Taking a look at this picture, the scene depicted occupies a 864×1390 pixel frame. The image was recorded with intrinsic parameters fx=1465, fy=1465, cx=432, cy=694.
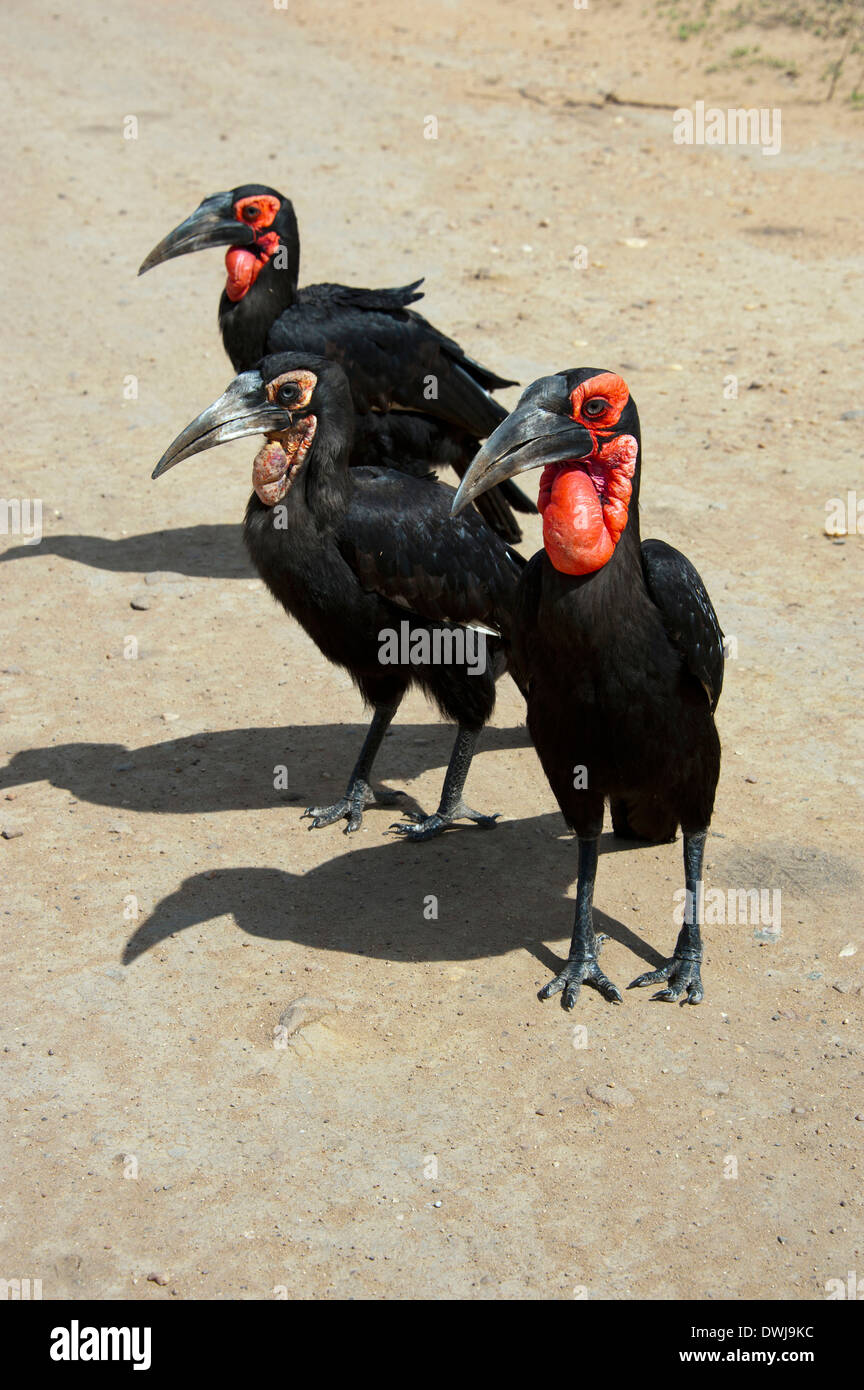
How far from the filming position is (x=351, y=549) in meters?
5.48

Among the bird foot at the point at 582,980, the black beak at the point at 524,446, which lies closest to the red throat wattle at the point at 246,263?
the black beak at the point at 524,446

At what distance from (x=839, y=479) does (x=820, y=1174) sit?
201 inches

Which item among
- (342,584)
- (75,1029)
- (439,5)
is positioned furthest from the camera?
(439,5)

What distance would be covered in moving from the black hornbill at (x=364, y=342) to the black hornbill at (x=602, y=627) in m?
2.67

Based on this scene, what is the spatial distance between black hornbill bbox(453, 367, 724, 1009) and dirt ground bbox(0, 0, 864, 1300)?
0.63 m

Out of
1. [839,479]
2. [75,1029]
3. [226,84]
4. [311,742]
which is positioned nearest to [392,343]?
[311,742]

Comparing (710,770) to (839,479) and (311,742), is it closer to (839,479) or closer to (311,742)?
(311,742)

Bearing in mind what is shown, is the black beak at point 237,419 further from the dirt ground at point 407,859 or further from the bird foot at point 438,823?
the bird foot at point 438,823

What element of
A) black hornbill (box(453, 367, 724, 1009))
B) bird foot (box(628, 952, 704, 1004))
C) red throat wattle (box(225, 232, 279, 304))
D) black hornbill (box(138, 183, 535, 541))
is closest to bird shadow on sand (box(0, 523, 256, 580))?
black hornbill (box(138, 183, 535, 541))

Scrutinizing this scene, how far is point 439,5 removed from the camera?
17.3 m

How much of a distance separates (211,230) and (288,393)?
2.65 m

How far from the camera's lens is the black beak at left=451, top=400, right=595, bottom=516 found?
4.12m

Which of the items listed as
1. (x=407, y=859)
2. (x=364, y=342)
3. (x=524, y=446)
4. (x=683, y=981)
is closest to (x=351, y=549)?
(x=407, y=859)

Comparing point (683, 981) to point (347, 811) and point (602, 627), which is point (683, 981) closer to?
point (602, 627)
